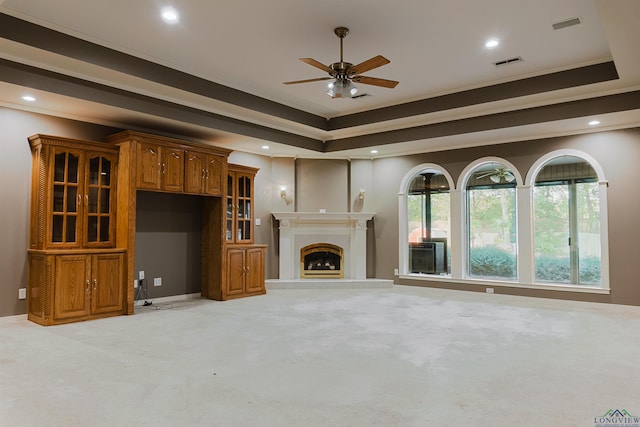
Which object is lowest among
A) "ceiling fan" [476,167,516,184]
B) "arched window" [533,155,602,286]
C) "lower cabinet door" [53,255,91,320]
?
"lower cabinet door" [53,255,91,320]

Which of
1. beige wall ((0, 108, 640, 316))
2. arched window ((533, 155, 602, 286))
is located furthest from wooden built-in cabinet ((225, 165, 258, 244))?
arched window ((533, 155, 602, 286))

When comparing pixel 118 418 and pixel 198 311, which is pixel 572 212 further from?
pixel 118 418

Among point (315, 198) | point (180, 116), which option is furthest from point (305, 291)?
point (180, 116)

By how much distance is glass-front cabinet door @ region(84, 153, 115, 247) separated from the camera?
17.4 feet

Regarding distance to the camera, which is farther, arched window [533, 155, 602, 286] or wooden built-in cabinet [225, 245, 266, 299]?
wooden built-in cabinet [225, 245, 266, 299]

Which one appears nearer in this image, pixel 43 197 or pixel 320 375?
pixel 320 375

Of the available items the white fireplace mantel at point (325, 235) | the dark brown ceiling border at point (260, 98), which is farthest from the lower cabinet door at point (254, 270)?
the dark brown ceiling border at point (260, 98)

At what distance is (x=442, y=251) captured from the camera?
26.0 feet

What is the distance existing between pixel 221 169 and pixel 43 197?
2418mm

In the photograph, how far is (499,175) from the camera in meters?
7.31

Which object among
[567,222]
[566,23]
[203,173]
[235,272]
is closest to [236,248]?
[235,272]

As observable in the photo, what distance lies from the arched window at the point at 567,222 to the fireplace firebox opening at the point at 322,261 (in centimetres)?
360

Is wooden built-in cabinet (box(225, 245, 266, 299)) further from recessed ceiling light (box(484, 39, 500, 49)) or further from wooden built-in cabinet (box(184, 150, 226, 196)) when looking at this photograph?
recessed ceiling light (box(484, 39, 500, 49))

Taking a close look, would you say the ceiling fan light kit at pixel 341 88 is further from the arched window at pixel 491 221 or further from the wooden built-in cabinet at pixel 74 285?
the arched window at pixel 491 221
